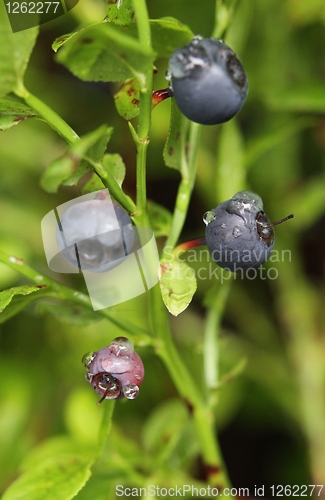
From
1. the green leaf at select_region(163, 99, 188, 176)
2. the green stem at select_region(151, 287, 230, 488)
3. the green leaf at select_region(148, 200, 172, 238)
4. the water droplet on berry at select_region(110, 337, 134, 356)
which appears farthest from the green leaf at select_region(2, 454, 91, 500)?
the green leaf at select_region(163, 99, 188, 176)

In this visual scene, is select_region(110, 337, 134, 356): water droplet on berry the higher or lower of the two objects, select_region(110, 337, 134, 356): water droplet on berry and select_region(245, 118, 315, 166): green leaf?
the higher

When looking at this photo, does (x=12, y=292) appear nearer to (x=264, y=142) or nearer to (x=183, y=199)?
(x=183, y=199)

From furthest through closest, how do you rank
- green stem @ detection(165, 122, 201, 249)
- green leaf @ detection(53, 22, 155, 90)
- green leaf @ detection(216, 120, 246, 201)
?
green leaf @ detection(216, 120, 246, 201) < green stem @ detection(165, 122, 201, 249) < green leaf @ detection(53, 22, 155, 90)

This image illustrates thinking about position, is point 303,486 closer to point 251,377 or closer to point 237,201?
point 251,377

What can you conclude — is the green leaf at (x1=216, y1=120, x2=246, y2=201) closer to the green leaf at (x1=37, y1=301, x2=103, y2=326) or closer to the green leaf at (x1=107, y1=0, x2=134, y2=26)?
the green leaf at (x1=37, y1=301, x2=103, y2=326)

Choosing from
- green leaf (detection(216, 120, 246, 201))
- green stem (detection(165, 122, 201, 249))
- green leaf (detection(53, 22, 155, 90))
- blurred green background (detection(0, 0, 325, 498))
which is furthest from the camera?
blurred green background (detection(0, 0, 325, 498))

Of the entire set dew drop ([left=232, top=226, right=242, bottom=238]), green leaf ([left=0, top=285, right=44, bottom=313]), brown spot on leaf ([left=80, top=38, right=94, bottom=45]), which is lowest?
green leaf ([left=0, top=285, right=44, bottom=313])

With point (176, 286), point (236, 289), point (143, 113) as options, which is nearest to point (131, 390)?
point (176, 286)
